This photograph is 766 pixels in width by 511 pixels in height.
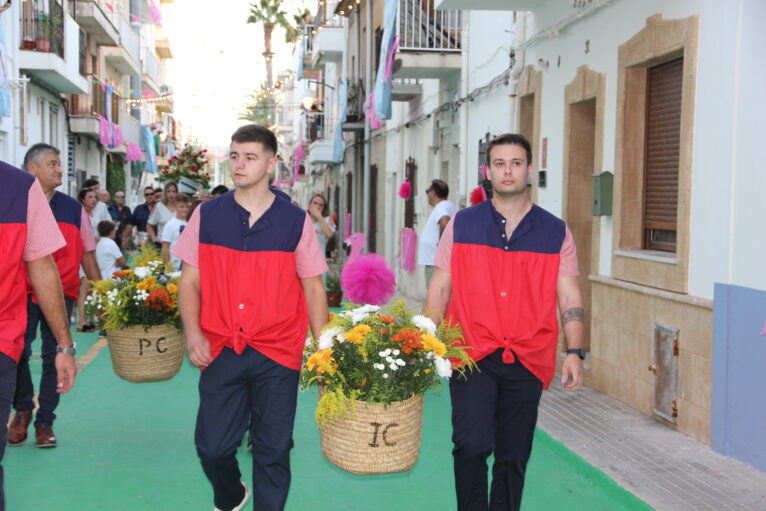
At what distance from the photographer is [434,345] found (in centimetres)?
440

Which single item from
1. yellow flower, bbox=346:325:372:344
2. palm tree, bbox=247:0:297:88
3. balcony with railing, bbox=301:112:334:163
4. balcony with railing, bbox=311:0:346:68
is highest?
palm tree, bbox=247:0:297:88

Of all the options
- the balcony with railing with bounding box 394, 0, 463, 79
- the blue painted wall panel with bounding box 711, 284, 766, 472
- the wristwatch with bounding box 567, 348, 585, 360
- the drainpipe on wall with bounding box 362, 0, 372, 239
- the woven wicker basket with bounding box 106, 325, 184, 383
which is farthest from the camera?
the drainpipe on wall with bounding box 362, 0, 372, 239

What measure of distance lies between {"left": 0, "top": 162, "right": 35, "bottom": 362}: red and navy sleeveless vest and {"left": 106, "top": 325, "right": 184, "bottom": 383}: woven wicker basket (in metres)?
2.52

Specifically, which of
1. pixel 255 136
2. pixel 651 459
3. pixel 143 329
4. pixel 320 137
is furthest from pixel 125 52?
pixel 255 136

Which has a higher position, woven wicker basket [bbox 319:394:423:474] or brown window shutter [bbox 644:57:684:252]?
brown window shutter [bbox 644:57:684:252]

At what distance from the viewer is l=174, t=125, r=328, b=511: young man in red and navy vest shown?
15.1 ft

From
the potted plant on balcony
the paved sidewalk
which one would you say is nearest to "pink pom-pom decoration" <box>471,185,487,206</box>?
the paved sidewalk

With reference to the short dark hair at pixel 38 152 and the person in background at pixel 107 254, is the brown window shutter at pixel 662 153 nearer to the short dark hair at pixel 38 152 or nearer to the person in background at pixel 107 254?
the short dark hair at pixel 38 152

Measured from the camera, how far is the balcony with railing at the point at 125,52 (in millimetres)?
37469

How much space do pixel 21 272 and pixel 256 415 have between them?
1.33 meters

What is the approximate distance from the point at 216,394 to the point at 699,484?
3.13 meters

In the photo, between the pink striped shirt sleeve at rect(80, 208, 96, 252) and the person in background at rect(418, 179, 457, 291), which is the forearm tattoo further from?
the person in background at rect(418, 179, 457, 291)

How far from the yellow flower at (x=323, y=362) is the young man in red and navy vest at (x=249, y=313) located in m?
0.24

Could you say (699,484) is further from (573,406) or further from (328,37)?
(328,37)
